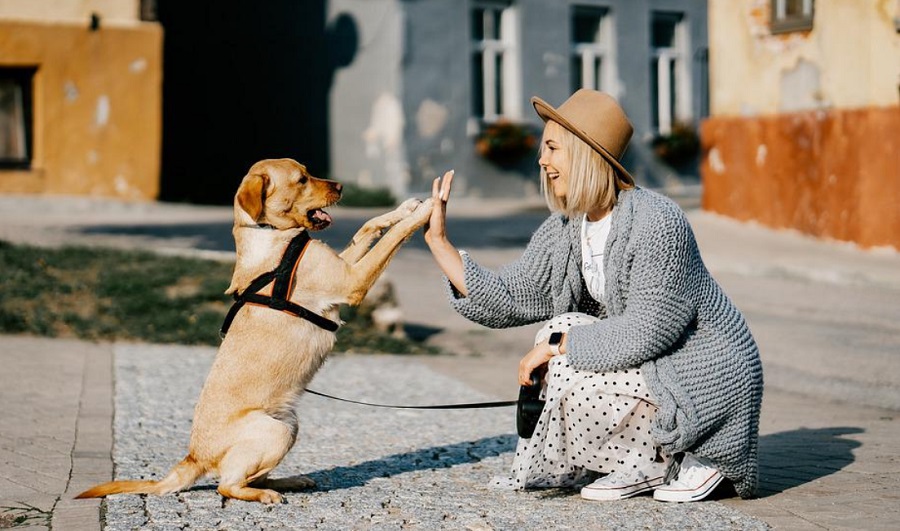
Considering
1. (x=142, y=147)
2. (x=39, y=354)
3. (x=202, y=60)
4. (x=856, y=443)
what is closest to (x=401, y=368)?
(x=39, y=354)

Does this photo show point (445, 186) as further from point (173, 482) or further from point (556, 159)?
point (173, 482)

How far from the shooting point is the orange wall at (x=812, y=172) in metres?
13.1

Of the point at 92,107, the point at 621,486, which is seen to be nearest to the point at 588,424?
the point at 621,486

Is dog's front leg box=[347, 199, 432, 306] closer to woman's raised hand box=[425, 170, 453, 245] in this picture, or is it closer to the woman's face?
woman's raised hand box=[425, 170, 453, 245]

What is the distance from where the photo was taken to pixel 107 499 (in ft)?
15.9

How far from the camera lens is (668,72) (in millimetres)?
25328

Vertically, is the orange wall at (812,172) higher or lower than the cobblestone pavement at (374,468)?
higher

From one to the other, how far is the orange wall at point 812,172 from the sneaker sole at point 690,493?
349 inches

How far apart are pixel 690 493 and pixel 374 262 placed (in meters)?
1.56

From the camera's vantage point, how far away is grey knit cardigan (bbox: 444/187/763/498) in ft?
15.4

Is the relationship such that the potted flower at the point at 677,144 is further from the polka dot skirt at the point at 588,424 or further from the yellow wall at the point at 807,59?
the polka dot skirt at the point at 588,424

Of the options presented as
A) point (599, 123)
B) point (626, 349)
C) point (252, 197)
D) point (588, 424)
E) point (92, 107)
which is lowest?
point (588, 424)

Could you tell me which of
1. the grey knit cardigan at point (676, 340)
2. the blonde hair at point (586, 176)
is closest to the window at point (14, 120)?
the blonde hair at point (586, 176)

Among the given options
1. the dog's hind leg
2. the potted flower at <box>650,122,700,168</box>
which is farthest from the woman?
the potted flower at <box>650,122,700,168</box>
